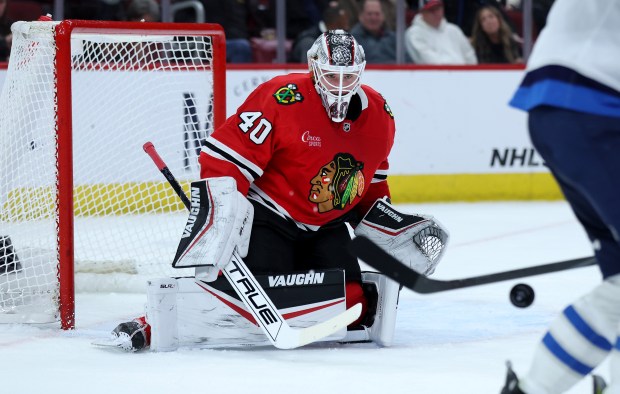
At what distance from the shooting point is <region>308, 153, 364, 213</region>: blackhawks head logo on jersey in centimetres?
299

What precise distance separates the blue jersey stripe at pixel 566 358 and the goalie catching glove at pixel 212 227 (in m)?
1.06

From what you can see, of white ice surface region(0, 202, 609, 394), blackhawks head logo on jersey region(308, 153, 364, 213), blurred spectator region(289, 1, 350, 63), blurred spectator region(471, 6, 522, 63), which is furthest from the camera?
blurred spectator region(471, 6, 522, 63)

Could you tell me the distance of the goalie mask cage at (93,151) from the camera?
10.5 ft

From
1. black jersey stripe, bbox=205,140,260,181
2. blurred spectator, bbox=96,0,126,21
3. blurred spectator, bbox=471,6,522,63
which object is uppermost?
black jersey stripe, bbox=205,140,260,181

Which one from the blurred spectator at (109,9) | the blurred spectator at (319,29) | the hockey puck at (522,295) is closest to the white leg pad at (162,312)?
the hockey puck at (522,295)

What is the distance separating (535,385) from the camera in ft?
6.41

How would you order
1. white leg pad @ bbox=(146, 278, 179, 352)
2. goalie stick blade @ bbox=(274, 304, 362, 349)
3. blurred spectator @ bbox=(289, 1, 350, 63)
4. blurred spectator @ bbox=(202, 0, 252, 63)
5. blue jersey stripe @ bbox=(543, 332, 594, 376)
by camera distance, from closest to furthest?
blue jersey stripe @ bbox=(543, 332, 594, 376), goalie stick blade @ bbox=(274, 304, 362, 349), white leg pad @ bbox=(146, 278, 179, 352), blurred spectator @ bbox=(202, 0, 252, 63), blurred spectator @ bbox=(289, 1, 350, 63)

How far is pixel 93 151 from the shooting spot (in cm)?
430

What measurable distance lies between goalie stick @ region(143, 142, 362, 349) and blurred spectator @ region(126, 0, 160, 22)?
295cm

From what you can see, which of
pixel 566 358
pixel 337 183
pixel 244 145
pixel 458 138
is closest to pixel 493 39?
pixel 458 138

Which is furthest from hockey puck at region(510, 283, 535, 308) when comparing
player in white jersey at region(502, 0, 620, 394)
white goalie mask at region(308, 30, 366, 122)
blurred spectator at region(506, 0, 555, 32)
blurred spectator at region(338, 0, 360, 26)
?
blurred spectator at region(506, 0, 555, 32)

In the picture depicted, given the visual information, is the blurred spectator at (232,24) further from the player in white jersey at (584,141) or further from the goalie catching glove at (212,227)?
the player in white jersey at (584,141)

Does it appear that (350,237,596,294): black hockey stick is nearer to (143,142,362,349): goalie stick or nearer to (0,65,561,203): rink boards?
(143,142,362,349): goalie stick

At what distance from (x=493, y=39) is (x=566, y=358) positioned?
463 centimetres
